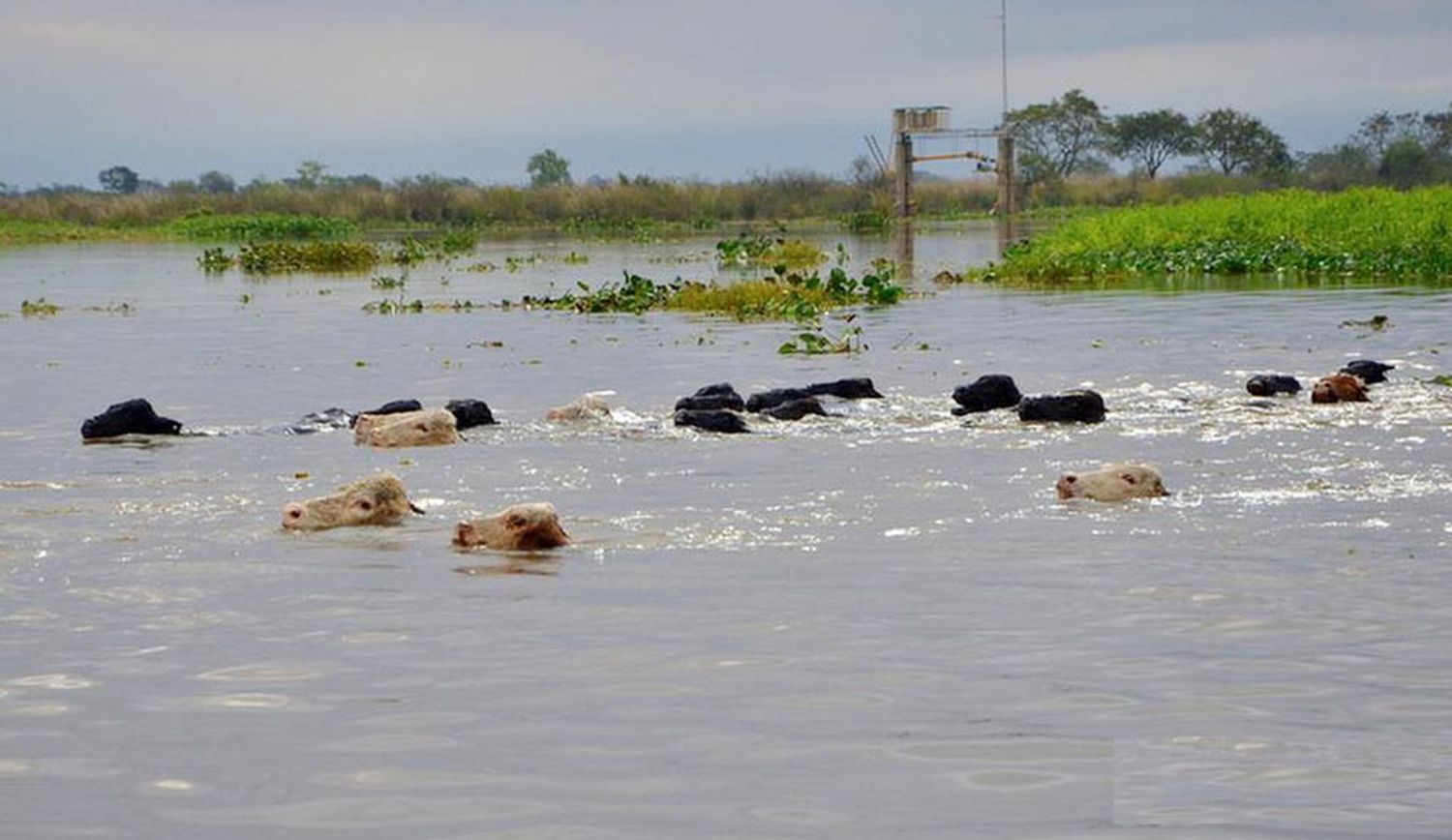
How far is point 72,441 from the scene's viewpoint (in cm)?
1515

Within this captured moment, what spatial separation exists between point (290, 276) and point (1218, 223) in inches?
714

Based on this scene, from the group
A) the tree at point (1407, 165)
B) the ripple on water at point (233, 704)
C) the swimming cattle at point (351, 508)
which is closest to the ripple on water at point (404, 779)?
the ripple on water at point (233, 704)

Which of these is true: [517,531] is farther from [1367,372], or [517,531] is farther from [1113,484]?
[1367,372]

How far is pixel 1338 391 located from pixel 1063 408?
208 centimetres

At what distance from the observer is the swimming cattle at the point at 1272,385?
15617 millimetres

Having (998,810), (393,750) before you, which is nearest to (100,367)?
(393,750)

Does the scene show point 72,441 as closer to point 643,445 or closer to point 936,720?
point 643,445

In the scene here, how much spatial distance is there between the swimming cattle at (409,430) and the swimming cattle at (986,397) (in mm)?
3548

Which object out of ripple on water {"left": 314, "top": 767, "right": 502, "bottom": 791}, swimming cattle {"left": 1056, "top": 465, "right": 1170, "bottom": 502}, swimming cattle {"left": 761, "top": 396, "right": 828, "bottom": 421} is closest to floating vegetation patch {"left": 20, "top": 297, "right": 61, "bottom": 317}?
swimming cattle {"left": 761, "top": 396, "right": 828, "bottom": 421}

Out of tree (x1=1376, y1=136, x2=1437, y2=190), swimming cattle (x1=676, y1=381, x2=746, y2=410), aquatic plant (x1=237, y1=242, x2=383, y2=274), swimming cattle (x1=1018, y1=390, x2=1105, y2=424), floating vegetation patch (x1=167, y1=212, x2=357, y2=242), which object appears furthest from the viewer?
tree (x1=1376, y1=136, x2=1437, y2=190)

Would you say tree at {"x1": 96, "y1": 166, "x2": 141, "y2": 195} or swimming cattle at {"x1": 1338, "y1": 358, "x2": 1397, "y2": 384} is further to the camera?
tree at {"x1": 96, "y1": 166, "x2": 141, "y2": 195}

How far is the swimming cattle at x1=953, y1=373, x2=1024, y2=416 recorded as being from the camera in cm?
1516

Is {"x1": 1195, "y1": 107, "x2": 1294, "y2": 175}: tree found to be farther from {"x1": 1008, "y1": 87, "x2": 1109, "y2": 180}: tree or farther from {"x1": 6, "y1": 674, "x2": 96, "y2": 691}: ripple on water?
{"x1": 6, "y1": 674, "x2": 96, "y2": 691}: ripple on water

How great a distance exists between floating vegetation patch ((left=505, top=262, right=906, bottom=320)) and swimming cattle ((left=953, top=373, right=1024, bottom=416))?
11239 millimetres
